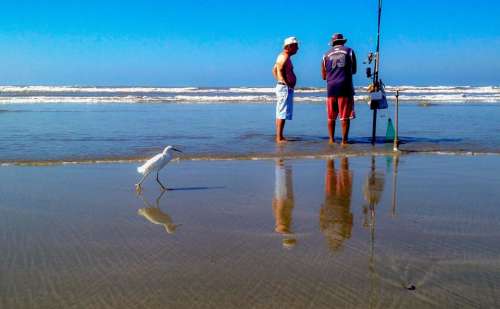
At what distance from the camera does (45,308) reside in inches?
92.6

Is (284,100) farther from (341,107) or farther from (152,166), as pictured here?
(152,166)

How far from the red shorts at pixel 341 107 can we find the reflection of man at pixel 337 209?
2155mm

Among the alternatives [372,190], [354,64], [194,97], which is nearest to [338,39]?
[354,64]

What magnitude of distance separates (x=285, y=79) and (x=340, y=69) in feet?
3.00

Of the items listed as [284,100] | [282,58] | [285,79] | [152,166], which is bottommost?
[152,166]

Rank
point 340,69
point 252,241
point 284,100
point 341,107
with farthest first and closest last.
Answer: point 284,100
point 341,107
point 340,69
point 252,241

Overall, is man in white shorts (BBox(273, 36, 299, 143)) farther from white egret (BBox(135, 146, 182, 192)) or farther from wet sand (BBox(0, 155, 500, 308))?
white egret (BBox(135, 146, 182, 192))

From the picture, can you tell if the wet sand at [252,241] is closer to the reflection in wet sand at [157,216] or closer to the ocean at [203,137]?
the reflection in wet sand at [157,216]

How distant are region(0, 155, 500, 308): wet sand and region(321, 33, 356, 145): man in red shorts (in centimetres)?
247

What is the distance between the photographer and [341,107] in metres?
8.00

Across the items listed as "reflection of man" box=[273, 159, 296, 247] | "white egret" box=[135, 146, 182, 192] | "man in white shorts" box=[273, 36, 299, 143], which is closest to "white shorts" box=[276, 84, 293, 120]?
"man in white shorts" box=[273, 36, 299, 143]

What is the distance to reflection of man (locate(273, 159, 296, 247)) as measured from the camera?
3.57 meters

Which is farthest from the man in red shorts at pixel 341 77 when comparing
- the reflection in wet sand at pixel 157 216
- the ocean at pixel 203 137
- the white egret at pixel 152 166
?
the reflection in wet sand at pixel 157 216

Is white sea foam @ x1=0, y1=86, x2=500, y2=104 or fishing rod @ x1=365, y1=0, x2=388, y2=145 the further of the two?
white sea foam @ x1=0, y1=86, x2=500, y2=104
